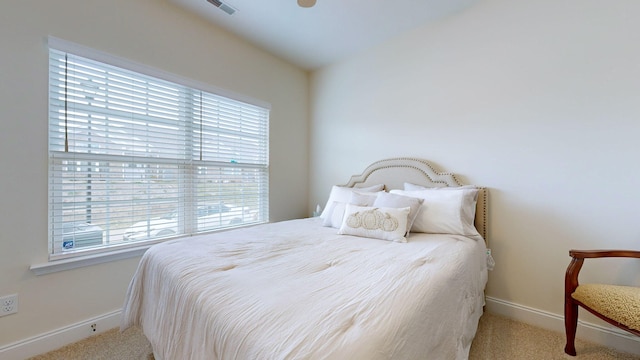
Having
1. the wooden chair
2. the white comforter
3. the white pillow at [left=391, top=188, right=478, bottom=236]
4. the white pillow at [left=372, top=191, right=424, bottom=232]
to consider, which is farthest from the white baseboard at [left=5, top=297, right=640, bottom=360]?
the white pillow at [left=372, top=191, right=424, bottom=232]

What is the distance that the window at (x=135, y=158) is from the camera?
1736mm

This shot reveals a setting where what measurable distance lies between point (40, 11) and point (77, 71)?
0.37 metres

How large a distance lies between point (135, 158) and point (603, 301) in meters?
3.27

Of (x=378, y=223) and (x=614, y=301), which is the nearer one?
(x=614, y=301)

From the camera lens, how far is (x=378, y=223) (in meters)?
1.86

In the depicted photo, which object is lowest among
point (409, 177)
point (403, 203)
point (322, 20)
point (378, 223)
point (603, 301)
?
point (603, 301)

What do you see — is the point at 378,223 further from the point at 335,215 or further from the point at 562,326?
the point at 562,326

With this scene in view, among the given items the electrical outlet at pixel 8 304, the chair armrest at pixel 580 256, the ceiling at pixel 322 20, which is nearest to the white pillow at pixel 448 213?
the chair armrest at pixel 580 256

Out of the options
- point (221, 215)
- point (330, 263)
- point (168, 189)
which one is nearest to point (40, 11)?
point (168, 189)

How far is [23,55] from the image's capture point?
1571 millimetres

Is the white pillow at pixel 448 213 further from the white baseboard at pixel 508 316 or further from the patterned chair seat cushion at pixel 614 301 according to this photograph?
the white baseboard at pixel 508 316

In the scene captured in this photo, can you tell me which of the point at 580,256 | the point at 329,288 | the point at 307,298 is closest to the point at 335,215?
the point at 329,288

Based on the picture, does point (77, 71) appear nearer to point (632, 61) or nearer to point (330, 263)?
point (330, 263)

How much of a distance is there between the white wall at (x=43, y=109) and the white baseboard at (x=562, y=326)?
3.10m
